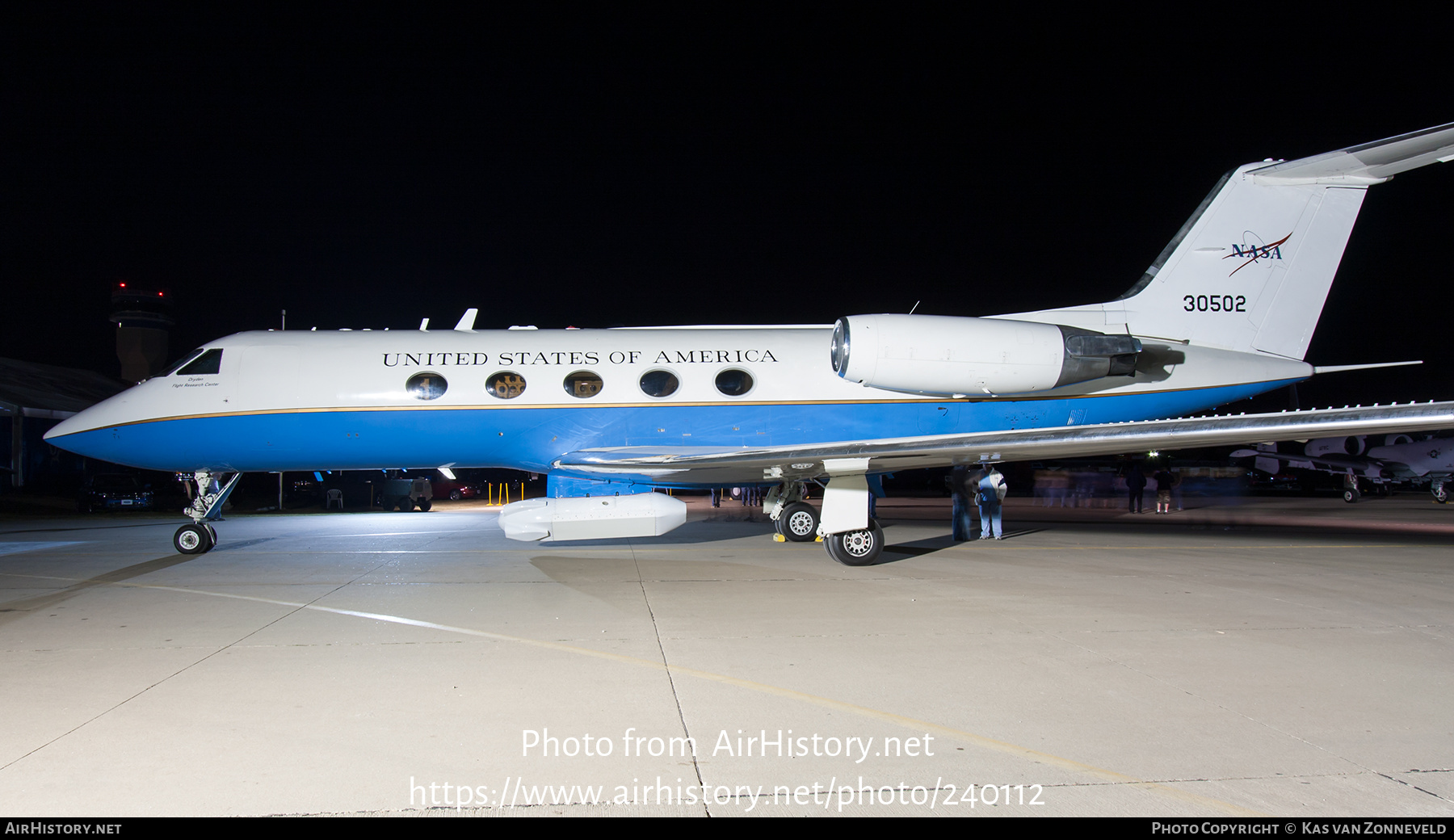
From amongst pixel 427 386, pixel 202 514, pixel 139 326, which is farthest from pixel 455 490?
pixel 139 326

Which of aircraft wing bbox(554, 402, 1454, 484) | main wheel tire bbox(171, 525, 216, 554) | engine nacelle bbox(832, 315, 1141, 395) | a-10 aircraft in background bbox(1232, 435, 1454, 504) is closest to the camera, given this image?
aircraft wing bbox(554, 402, 1454, 484)

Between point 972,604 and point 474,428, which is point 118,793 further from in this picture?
point 474,428

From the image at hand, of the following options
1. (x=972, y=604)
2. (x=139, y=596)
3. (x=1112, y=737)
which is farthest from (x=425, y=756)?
(x=139, y=596)

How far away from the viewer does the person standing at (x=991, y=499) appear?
12125 mm

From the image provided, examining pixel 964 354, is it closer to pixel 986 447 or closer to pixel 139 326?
pixel 986 447

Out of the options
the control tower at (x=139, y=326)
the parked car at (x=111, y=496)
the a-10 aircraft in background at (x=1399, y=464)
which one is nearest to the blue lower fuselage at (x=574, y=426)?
the parked car at (x=111, y=496)

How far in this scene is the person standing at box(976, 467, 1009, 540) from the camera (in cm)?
1212

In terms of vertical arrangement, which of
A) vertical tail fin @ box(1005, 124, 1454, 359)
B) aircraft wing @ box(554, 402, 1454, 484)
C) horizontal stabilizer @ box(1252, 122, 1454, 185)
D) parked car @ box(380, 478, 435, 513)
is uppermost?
horizontal stabilizer @ box(1252, 122, 1454, 185)

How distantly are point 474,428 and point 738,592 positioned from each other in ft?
16.8

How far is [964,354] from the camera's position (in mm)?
9305

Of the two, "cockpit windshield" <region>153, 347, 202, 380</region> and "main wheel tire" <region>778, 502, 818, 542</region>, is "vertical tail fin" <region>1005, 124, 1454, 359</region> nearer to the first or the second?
"main wheel tire" <region>778, 502, 818, 542</region>

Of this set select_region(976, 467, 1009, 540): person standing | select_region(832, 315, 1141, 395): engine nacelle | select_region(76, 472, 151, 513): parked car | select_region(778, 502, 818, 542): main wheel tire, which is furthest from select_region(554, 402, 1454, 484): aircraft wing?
select_region(76, 472, 151, 513): parked car

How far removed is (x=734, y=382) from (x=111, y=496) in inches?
751

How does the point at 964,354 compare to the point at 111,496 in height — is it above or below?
above
